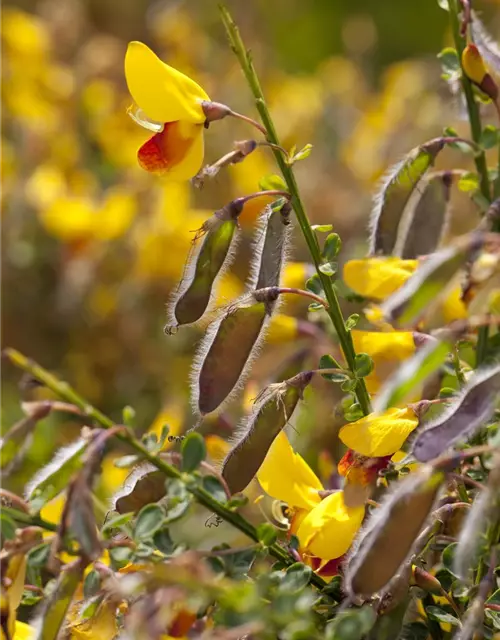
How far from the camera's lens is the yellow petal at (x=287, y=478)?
0.54m

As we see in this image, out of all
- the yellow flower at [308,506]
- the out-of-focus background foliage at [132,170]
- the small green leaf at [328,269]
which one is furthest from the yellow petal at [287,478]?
the out-of-focus background foliage at [132,170]

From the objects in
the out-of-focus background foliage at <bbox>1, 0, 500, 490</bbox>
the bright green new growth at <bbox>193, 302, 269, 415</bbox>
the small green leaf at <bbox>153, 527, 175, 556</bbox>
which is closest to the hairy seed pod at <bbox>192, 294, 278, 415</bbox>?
the bright green new growth at <bbox>193, 302, 269, 415</bbox>

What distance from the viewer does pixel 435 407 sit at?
67 cm

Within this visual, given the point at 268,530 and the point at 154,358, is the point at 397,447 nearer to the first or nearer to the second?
the point at 268,530

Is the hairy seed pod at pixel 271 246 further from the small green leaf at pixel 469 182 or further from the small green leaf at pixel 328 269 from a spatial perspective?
the small green leaf at pixel 469 182

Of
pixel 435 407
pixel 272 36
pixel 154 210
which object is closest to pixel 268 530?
pixel 435 407

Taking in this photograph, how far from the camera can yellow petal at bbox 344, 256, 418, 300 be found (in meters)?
0.60

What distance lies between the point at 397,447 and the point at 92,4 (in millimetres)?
2155

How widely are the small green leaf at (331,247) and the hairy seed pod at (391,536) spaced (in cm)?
15

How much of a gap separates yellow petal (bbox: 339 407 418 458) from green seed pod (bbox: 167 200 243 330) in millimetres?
117

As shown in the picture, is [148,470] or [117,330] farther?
[117,330]

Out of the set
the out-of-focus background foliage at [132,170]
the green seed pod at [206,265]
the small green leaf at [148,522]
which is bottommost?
the out-of-focus background foliage at [132,170]

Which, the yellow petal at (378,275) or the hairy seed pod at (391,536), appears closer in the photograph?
the hairy seed pod at (391,536)

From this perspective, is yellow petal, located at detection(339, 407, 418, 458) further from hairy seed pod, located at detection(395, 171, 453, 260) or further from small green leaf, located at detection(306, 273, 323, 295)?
hairy seed pod, located at detection(395, 171, 453, 260)
